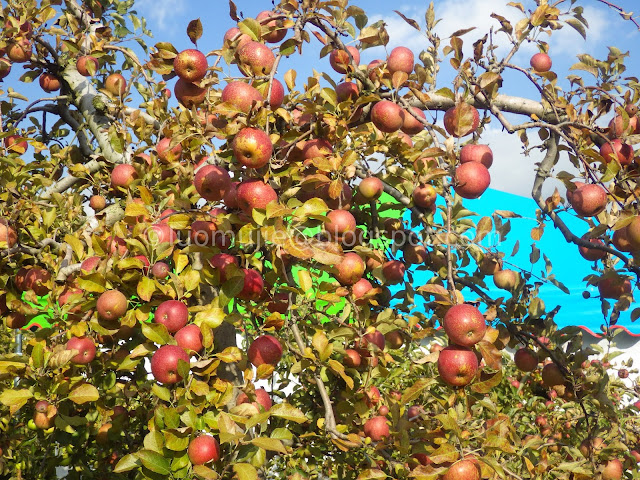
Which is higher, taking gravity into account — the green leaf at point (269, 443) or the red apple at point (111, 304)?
the red apple at point (111, 304)

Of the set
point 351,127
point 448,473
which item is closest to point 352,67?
point 351,127

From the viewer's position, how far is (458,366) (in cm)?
148

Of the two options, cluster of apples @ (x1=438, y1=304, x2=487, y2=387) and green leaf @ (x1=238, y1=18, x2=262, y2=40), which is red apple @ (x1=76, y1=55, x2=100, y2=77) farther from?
cluster of apples @ (x1=438, y1=304, x2=487, y2=387)

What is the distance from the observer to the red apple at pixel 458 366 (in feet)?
4.86

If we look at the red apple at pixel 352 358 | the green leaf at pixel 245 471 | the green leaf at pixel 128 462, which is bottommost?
the green leaf at pixel 128 462

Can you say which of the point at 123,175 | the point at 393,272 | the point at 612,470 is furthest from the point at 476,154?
the point at 123,175

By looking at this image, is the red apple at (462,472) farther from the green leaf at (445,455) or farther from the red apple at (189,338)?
the red apple at (189,338)

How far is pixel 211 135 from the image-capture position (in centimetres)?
157

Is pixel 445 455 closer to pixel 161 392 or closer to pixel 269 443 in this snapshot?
pixel 269 443

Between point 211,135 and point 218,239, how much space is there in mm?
315

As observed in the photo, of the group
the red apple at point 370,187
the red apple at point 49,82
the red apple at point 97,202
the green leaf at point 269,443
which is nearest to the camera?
the green leaf at point 269,443

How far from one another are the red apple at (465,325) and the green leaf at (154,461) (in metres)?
0.82

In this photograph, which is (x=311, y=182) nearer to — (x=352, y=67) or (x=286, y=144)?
(x=286, y=144)

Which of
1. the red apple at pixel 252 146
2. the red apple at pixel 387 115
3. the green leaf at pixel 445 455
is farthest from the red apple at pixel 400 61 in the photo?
the green leaf at pixel 445 455
